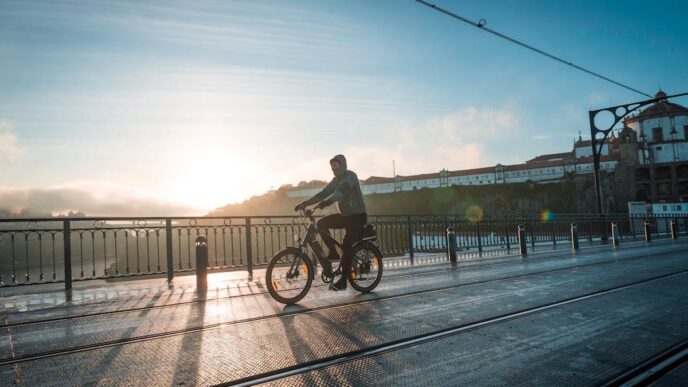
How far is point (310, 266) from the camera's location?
5871mm

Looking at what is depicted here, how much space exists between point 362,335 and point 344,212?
2653mm

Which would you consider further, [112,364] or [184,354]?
[184,354]

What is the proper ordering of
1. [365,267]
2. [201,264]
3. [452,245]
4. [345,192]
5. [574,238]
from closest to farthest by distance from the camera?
[345,192]
[365,267]
[201,264]
[452,245]
[574,238]

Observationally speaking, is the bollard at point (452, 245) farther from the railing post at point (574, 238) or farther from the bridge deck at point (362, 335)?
the railing post at point (574, 238)

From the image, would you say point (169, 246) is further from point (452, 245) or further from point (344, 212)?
point (452, 245)

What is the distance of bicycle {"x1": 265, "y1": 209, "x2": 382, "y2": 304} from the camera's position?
18.9 feet

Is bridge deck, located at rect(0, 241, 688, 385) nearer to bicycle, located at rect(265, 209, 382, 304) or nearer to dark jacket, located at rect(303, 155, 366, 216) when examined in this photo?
bicycle, located at rect(265, 209, 382, 304)

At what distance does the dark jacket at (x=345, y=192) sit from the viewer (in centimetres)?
603

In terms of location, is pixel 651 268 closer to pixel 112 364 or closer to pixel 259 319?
pixel 259 319

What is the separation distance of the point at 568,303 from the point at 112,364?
16.2ft

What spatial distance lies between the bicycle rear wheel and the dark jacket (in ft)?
2.02

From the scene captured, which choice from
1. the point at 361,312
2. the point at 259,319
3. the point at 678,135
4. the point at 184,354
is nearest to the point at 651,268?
the point at 361,312

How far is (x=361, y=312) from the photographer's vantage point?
4.87 m

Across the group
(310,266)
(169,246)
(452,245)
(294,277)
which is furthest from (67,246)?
(452,245)
